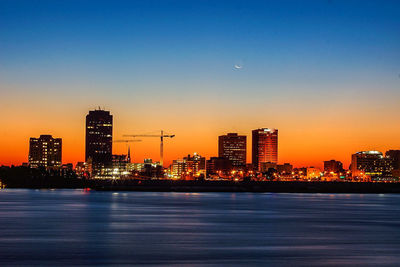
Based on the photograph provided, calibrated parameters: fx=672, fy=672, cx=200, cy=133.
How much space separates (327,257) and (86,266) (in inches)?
536

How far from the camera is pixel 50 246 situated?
43031 millimetres

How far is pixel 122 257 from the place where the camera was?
1494 inches

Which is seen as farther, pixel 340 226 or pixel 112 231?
pixel 340 226

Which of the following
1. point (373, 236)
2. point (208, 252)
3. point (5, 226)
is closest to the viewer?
point (208, 252)

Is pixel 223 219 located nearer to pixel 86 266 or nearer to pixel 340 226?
pixel 340 226

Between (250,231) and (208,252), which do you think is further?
(250,231)

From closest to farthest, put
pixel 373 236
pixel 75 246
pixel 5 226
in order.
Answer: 1. pixel 75 246
2. pixel 373 236
3. pixel 5 226

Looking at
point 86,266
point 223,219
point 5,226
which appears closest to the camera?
point 86,266

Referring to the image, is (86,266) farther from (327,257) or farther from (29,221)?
(29,221)

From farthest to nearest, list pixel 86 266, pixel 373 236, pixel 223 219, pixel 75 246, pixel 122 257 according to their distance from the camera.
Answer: pixel 223 219 < pixel 373 236 < pixel 75 246 < pixel 122 257 < pixel 86 266

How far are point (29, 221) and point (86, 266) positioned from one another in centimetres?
3345

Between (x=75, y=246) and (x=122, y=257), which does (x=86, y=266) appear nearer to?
(x=122, y=257)

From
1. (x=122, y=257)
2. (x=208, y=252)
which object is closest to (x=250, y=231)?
(x=208, y=252)

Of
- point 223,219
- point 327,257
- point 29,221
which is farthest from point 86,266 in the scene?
point 223,219
